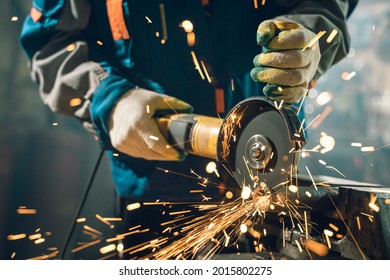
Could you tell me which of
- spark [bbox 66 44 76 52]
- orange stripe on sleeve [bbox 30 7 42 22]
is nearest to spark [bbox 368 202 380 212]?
spark [bbox 66 44 76 52]

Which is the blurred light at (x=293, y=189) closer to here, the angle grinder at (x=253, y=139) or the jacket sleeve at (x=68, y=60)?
the angle grinder at (x=253, y=139)

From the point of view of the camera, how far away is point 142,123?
106 centimetres

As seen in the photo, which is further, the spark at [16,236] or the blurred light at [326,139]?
the spark at [16,236]

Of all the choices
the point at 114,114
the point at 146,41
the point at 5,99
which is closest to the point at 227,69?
the point at 146,41

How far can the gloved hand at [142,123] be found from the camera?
41.3 inches

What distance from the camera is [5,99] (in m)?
1.96

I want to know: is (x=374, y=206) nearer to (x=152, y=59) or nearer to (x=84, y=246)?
(x=152, y=59)

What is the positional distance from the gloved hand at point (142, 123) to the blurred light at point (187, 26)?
245mm

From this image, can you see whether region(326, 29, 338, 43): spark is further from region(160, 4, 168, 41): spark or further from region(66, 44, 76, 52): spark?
region(66, 44, 76, 52): spark

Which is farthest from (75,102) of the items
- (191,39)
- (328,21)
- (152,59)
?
(328,21)

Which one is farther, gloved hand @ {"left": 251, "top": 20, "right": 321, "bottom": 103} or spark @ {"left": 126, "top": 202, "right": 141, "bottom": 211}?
spark @ {"left": 126, "top": 202, "right": 141, "bottom": 211}

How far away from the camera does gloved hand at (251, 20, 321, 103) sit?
0.88m

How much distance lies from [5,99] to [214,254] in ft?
4.52

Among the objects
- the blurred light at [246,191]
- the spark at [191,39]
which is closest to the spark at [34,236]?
the spark at [191,39]
